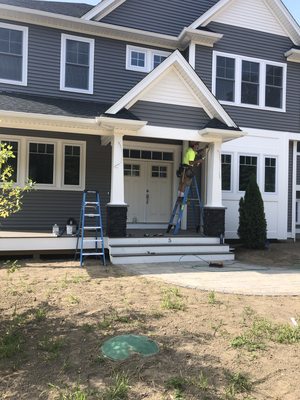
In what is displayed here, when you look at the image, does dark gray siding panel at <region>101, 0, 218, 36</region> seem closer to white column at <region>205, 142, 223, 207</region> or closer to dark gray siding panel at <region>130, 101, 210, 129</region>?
dark gray siding panel at <region>130, 101, 210, 129</region>

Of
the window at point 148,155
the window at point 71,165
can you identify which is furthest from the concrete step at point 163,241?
the window at point 148,155

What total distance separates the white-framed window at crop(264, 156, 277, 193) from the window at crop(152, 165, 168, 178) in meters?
3.33

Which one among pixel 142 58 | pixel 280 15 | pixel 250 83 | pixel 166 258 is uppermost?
pixel 280 15

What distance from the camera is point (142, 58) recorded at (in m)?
12.6

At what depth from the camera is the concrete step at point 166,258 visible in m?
9.27

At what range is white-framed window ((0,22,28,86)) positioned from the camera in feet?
36.6

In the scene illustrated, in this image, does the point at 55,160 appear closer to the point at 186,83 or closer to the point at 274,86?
the point at 186,83

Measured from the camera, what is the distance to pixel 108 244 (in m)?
9.61

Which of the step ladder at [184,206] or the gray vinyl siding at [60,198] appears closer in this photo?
the step ladder at [184,206]

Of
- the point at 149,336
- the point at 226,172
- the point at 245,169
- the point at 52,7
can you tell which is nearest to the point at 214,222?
the point at 226,172

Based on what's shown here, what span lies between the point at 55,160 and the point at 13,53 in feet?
10.4

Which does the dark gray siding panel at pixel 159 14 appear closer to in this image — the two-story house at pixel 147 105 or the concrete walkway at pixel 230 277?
the two-story house at pixel 147 105

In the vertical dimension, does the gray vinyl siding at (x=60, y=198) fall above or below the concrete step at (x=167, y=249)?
above

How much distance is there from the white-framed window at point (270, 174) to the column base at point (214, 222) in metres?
3.29
